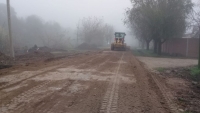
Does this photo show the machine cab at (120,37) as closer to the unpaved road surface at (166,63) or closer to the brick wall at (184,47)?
the brick wall at (184,47)

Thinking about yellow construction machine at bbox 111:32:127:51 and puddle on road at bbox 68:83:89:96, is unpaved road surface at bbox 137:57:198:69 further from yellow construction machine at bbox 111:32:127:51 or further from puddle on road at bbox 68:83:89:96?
yellow construction machine at bbox 111:32:127:51

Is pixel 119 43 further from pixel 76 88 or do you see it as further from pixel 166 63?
pixel 76 88

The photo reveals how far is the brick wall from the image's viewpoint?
107 feet

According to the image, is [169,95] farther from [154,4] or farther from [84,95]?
[154,4]

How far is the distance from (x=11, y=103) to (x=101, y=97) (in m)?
2.67

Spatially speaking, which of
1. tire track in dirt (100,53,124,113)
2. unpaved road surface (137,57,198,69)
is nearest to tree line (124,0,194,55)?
unpaved road surface (137,57,198,69)

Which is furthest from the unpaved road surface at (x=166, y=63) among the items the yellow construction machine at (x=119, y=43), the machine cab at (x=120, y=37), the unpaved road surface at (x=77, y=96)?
the machine cab at (x=120, y=37)

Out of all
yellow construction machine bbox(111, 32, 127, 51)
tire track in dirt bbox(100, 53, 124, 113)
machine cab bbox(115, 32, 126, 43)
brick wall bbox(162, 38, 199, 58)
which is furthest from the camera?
machine cab bbox(115, 32, 126, 43)

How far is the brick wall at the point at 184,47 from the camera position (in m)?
32.7

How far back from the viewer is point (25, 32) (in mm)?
56156

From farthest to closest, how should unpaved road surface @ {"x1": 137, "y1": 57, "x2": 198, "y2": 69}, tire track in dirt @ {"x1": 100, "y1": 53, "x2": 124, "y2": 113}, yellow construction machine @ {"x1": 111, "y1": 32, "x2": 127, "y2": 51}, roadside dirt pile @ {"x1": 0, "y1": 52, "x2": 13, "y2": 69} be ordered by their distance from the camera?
yellow construction machine @ {"x1": 111, "y1": 32, "x2": 127, "y2": 51}
unpaved road surface @ {"x1": 137, "y1": 57, "x2": 198, "y2": 69}
roadside dirt pile @ {"x1": 0, "y1": 52, "x2": 13, "y2": 69}
tire track in dirt @ {"x1": 100, "y1": 53, "x2": 124, "y2": 113}

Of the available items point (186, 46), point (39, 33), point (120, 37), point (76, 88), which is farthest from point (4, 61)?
point (39, 33)

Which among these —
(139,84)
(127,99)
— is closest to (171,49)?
(139,84)

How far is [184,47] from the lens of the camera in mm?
34219
